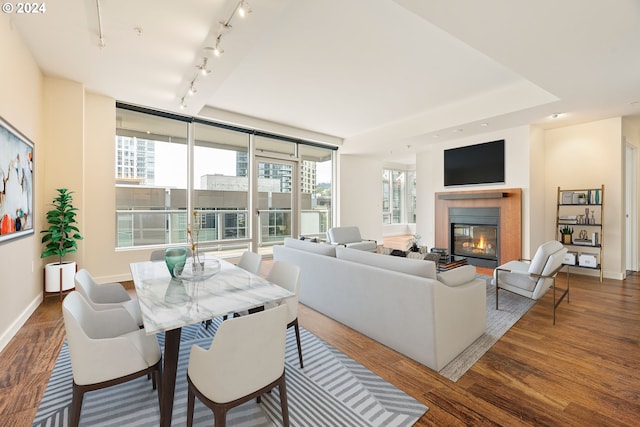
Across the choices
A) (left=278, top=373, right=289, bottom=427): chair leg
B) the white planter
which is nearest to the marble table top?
(left=278, top=373, right=289, bottom=427): chair leg

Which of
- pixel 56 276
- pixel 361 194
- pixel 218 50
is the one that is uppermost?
pixel 218 50

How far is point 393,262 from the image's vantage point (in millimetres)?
2506

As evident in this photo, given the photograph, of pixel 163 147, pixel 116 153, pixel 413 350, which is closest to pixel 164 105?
pixel 163 147

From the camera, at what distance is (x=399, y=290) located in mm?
2316

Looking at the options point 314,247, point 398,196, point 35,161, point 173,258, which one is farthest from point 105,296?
point 398,196

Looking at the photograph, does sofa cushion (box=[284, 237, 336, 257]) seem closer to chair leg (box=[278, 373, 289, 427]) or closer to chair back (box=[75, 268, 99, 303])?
chair leg (box=[278, 373, 289, 427])

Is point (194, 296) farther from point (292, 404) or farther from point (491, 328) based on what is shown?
point (491, 328)

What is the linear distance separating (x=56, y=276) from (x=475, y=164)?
7059mm

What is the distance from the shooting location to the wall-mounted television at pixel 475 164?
5.45 metres

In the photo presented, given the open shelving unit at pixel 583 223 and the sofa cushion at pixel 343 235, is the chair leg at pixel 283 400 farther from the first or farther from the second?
the open shelving unit at pixel 583 223

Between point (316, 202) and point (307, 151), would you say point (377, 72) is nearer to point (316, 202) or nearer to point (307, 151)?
point (307, 151)

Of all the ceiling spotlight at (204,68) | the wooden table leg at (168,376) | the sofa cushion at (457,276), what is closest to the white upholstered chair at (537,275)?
the sofa cushion at (457,276)

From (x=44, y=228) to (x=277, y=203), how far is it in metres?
3.96

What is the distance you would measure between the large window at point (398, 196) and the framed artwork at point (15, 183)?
9200 millimetres
